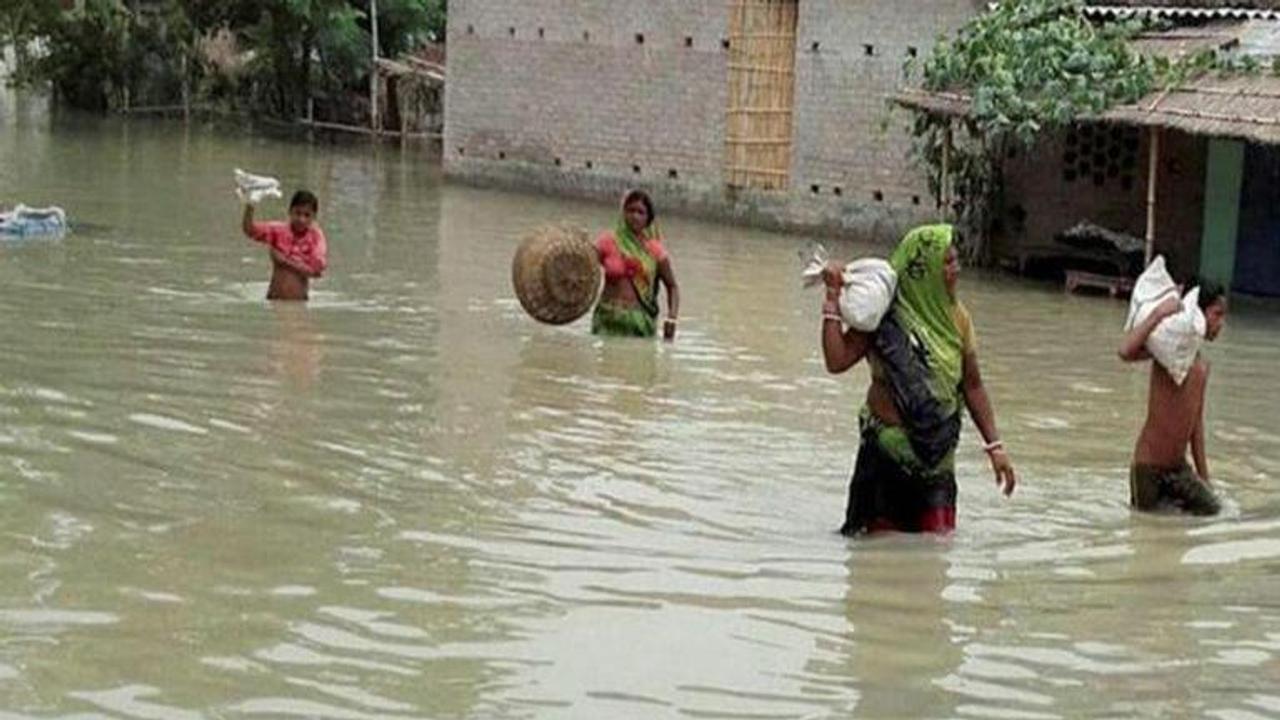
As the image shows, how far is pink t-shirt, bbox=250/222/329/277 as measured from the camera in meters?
Answer: 13.7

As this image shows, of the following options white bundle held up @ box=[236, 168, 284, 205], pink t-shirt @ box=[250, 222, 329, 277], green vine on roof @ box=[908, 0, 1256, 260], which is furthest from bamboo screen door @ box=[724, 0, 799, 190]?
white bundle held up @ box=[236, 168, 284, 205]

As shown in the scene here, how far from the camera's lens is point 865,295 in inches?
299

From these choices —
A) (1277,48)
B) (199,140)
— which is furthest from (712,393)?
(199,140)

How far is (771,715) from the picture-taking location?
589cm

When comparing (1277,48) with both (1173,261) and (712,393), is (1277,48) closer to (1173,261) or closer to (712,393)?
(1173,261)

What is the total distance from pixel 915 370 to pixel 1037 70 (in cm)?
1180

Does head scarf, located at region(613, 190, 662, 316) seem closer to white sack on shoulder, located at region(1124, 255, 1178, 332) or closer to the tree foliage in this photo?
white sack on shoulder, located at region(1124, 255, 1178, 332)

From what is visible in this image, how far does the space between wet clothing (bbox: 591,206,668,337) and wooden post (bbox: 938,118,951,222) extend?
25.0 ft

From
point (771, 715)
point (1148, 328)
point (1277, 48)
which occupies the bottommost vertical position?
point (771, 715)

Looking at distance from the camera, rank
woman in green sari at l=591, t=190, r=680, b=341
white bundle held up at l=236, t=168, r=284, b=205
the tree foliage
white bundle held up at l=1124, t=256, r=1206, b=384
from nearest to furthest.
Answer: white bundle held up at l=1124, t=256, r=1206, b=384 → white bundle held up at l=236, t=168, r=284, b=205 → woman in green sari at l=591, t=190, r=680, b=341 → the tree foliage

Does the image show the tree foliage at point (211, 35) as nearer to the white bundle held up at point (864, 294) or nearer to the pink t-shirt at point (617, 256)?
the pink t-shirt at point (617, 256)

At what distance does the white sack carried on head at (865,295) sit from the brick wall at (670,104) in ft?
46.1

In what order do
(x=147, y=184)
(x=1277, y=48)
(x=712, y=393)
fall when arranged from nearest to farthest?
(x=712, y=393), (x=1277, y=48), (x=147, y=184)

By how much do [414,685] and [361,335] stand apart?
7679mm
